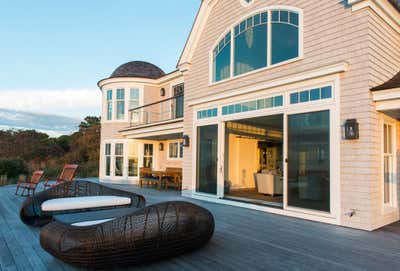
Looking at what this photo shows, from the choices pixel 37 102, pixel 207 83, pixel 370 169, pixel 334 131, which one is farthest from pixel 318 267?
pixel 37 102

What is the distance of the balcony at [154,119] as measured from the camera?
36.9ft

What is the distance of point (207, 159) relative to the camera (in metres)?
8.27

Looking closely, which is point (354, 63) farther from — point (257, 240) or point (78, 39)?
point (78, 39)

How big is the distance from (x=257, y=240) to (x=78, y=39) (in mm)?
14219

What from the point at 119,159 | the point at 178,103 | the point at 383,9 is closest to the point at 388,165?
the point at 383,9

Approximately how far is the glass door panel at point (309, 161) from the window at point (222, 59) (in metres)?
2.70

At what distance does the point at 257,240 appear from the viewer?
4.16 m

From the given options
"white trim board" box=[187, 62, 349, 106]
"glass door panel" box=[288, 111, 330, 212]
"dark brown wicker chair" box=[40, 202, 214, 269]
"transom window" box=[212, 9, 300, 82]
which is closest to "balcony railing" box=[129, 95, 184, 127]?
"transom window" box=[212, 9, 300, 82]

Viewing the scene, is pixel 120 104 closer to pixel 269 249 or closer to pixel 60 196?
pixel 60 196

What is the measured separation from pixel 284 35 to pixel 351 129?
2.75 meters

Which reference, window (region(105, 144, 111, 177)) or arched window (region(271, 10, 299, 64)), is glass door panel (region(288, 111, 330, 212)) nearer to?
arched window (region(271, 10, 299, 64))

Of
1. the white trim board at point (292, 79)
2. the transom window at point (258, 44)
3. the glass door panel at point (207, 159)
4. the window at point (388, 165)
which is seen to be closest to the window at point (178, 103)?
the glass door panel at point (207, 159)

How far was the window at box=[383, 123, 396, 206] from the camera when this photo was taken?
18.0 ft

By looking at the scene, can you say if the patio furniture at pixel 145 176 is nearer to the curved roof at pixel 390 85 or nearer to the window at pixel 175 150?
the window at pixel 175 150
